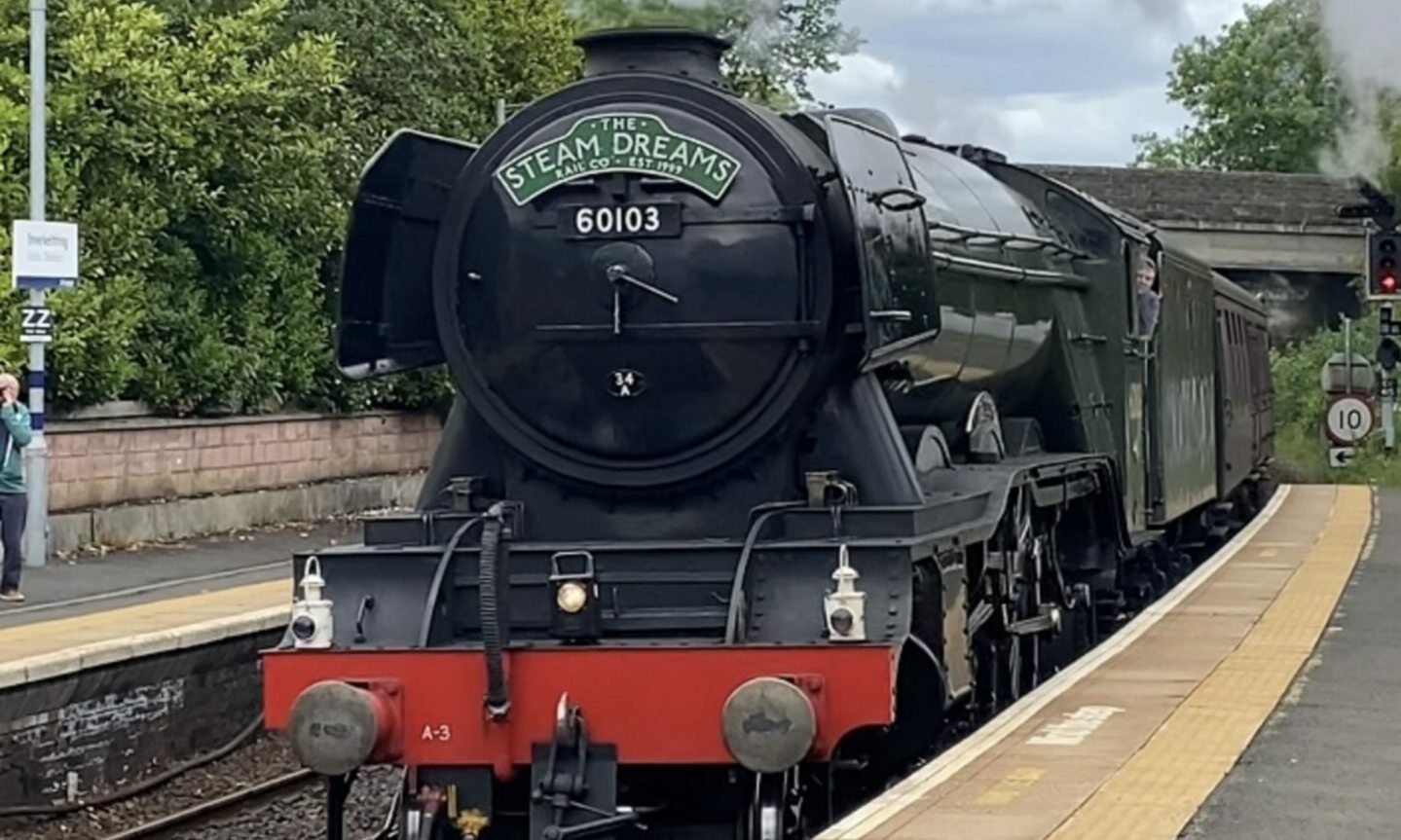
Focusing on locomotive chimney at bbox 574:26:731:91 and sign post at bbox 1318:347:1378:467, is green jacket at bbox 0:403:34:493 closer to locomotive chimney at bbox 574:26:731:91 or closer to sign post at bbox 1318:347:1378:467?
locomotive chimney at bbox 574:26:731:91

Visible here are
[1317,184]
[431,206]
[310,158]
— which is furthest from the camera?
[1317,184]

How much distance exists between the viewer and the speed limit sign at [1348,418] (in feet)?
96.9

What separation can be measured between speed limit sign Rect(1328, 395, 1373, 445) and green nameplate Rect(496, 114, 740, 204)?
Answer: 77.5 ft

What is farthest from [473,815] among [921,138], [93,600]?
[93,600]

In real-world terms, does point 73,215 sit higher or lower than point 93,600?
higher

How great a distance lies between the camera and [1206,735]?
8.15 metres

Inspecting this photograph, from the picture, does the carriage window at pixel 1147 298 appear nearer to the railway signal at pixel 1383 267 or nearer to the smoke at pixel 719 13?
the smoke at pixel 719 13

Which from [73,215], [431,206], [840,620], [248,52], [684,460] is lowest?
[840,620]

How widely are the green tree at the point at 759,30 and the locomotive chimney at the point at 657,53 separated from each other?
0.54ft

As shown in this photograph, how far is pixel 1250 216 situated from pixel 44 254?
3389 cm

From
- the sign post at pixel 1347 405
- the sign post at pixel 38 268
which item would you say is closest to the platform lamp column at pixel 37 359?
the sign post at pixel 38 268

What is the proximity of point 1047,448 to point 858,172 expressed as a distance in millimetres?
3678

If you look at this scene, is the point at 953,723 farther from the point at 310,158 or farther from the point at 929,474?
the point at 310,158

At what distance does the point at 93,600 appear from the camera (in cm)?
1441
